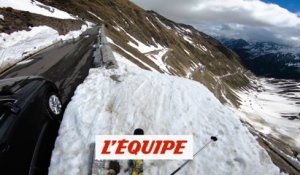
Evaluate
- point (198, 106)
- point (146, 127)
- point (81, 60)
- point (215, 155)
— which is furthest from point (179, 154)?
point (81, 60)

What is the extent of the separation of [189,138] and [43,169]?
395 centimetres

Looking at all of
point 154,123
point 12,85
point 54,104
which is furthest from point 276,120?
point 12,85

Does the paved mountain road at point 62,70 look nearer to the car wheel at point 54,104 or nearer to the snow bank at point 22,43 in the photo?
the snow bank at point 22,43

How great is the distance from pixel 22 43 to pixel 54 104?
1509 centimetres

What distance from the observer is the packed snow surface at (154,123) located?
6.36 m

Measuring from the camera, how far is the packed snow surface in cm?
636

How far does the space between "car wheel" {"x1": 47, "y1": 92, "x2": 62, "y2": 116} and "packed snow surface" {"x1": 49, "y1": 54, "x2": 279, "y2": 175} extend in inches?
10.9

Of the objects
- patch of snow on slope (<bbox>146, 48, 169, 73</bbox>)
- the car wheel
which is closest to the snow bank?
the car wheel

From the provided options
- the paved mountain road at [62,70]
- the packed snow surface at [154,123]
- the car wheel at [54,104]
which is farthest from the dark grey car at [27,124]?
the paved mountain road at [62,70]

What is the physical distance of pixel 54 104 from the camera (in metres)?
7.61

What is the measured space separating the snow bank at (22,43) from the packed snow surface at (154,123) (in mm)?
8970

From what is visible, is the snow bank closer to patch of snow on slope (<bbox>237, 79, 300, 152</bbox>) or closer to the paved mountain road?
the paved mountain road

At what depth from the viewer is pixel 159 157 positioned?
6512mm

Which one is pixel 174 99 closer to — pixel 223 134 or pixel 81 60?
pixel 223 134
